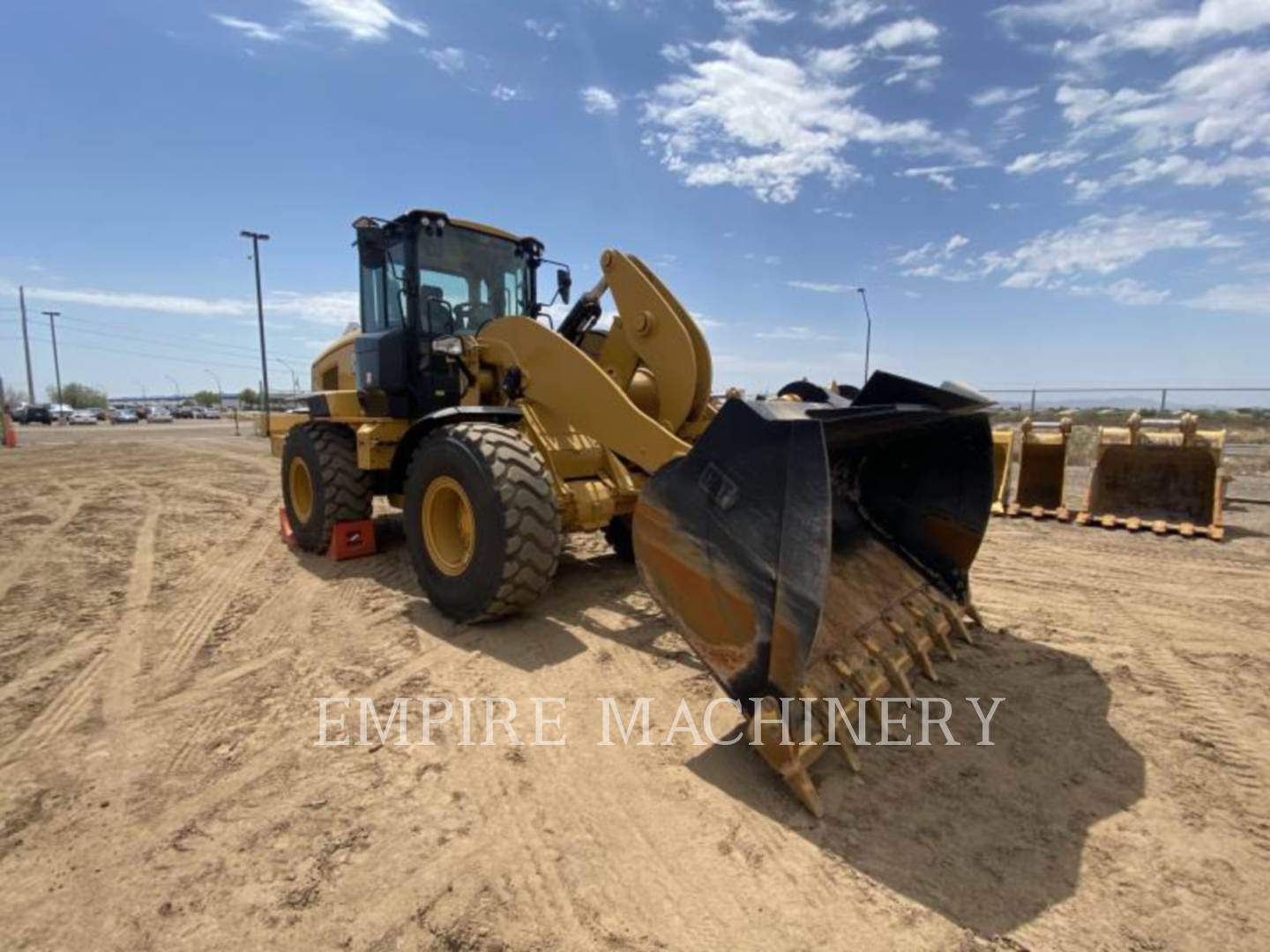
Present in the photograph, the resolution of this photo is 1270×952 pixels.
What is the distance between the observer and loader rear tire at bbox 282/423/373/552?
6.10 meters

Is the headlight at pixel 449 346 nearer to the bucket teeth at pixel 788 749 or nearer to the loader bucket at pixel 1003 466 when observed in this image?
the bucket teeth at pixel 788 749

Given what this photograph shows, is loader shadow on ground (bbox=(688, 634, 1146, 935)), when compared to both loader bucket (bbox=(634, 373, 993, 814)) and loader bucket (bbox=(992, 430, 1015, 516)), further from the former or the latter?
loader bucket (bbox=(992, 430, 1015, 516))

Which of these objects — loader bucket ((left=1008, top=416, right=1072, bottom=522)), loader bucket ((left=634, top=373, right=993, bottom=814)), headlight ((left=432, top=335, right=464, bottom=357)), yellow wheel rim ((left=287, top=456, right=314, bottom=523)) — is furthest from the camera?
loader bucket ((left=1008, top=416, right=1072, bottom=522))

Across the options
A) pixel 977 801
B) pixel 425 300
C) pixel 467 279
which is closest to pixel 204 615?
Result: pixel 425 300

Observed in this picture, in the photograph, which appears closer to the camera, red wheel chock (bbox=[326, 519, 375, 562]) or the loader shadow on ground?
the loader shadow on ground

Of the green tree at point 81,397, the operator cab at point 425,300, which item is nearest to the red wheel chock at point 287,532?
the operator cab at point 425,300

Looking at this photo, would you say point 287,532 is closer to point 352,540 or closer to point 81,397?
point 352,540

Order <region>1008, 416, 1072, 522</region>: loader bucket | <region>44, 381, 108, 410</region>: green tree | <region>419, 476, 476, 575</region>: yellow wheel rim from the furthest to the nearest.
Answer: <region>44, 381, 108, 410</region>: green tree → <region>1008, 416, 1072, 522</region>: loader bucket → <region>419, 476, 476, 575</region>: yellow wheel rim

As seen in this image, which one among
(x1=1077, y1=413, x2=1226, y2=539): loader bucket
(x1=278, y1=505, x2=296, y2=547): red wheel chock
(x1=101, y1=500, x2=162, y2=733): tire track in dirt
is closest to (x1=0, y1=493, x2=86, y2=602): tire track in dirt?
(x1=101, y1=500, x2=162, y2=733): tire track in dirt

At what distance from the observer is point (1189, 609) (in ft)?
15.8

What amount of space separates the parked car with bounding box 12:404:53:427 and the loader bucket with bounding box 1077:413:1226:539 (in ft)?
202

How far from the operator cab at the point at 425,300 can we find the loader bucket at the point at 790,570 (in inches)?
124

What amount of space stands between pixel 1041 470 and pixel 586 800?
8113 mm

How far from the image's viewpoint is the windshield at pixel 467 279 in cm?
577
